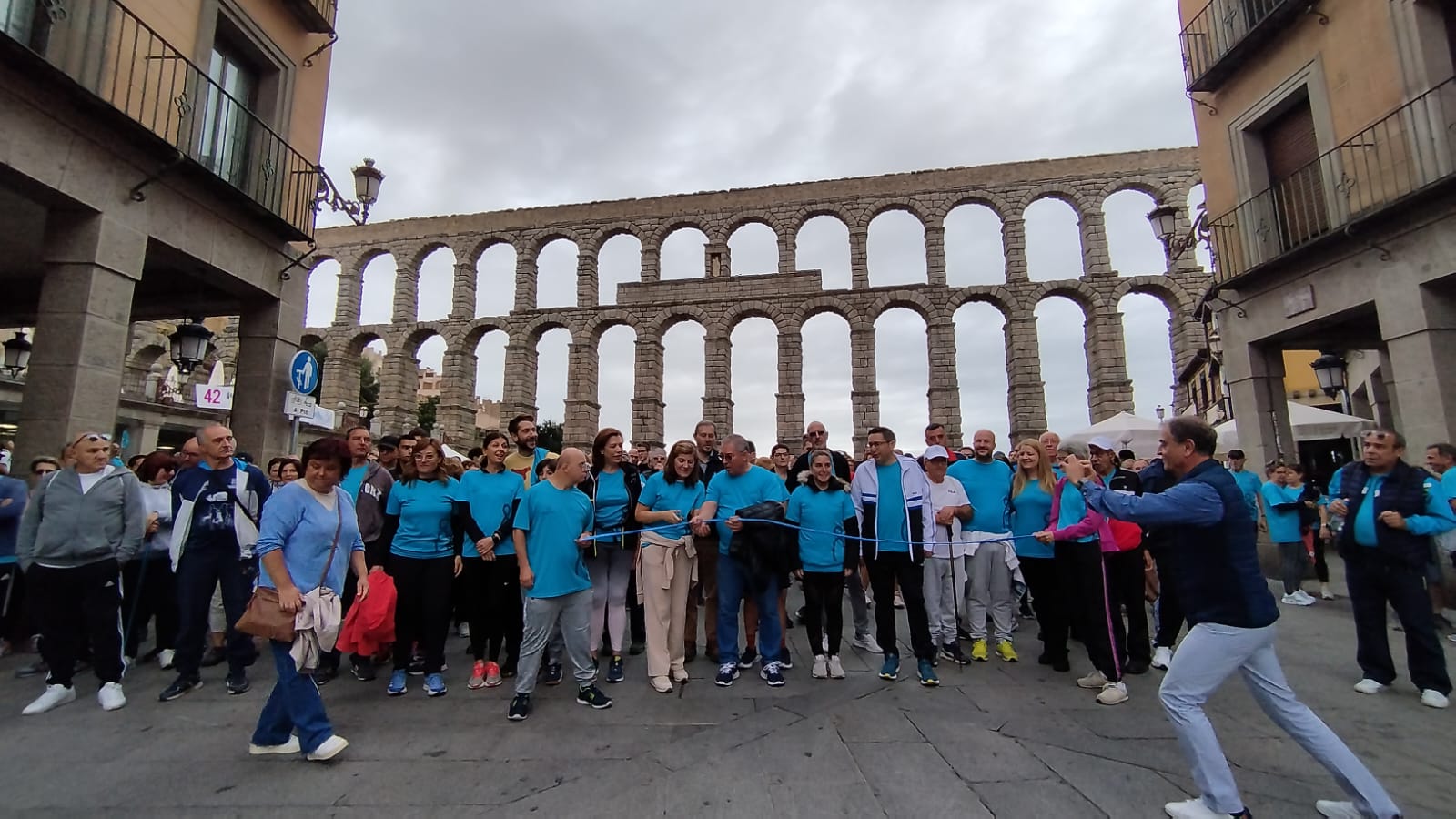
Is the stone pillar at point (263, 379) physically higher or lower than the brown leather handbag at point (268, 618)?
higher

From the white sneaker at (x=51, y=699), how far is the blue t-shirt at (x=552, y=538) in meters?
3.14

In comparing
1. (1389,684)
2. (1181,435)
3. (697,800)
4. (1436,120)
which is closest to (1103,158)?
(1436,120)

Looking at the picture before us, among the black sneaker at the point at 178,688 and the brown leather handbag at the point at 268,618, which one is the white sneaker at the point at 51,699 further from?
the brown leather handbag at the point at 268,618

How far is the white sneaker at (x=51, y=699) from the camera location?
3973mm

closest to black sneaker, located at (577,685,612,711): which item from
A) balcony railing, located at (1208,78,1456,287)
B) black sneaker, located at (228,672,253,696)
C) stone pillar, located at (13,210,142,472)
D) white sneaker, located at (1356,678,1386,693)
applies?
black sneaker, located at (228,672,253,696)

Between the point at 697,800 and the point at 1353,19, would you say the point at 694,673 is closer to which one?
the point at 697,800

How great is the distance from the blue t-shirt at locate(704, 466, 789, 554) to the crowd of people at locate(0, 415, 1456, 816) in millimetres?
17

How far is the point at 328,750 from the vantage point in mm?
3158

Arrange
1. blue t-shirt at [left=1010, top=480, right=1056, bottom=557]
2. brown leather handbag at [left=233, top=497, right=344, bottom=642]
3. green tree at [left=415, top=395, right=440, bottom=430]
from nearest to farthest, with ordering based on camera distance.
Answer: brown leather handbag at [left=233, top=497, right=344, bottom=642] → blue t-shirt at [left=1010, top=480, right=1056, bottom=557] → green tree at [left=415, top=395, right=440, bottom=430]

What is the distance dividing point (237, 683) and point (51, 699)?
1.00 metres

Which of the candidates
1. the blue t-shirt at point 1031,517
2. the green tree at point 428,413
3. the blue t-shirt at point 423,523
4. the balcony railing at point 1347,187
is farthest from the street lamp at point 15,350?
the green tree at point 428,413

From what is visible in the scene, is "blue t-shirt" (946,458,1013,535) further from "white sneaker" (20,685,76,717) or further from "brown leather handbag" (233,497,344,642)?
"white sneaker" (20,685,76,717)

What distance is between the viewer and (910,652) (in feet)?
17.8

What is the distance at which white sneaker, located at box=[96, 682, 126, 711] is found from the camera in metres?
4.05
